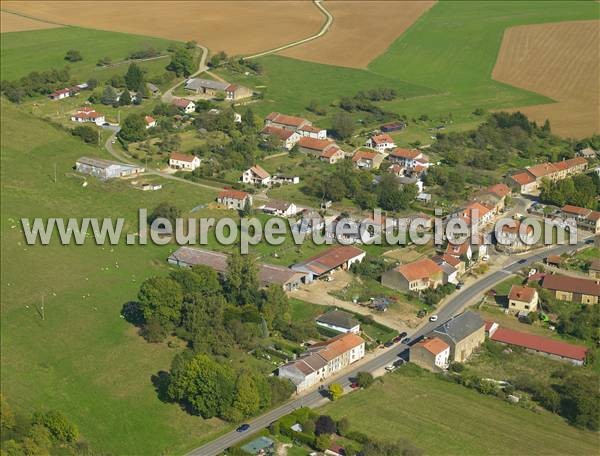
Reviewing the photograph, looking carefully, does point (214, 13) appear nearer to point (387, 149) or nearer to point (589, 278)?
point (387, 149)

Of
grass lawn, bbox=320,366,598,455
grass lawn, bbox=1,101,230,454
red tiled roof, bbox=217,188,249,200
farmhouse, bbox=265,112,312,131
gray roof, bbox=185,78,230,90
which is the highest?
gray roof, bbox=185,78,230,90

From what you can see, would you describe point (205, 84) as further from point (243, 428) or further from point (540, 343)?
point (243, 428)

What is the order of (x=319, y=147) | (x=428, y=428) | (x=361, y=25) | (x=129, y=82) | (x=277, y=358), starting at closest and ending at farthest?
(x=428, y=428) < (x=277, y=358) < (x=319, y=147) < (x=129, y=82) < (x=361, y=25)

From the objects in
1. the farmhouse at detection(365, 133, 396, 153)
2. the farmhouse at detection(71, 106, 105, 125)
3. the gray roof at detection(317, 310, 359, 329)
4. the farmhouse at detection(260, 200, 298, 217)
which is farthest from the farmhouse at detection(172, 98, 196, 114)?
the gray roof at detection(317, 310, 359, 329)

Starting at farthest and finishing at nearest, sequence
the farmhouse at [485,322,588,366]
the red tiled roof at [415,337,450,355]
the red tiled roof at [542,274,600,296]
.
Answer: the red tiled roof at [542,274,600,296] → the farmhouse at [485,322,588,366] → the red tiled roof at [415,337,450,355]

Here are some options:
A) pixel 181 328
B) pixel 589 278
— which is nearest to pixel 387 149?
pixel 589 278

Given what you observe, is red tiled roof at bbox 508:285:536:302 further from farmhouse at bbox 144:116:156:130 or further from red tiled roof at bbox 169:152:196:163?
farmhouse at bbox 144:116:156:130
